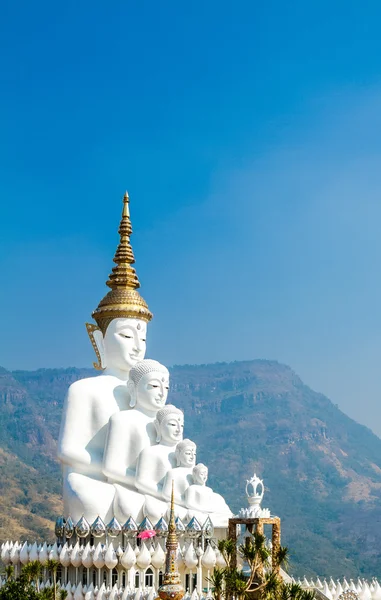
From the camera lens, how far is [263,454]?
120 m

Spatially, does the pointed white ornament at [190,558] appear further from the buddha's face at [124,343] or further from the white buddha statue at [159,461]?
the buddha's face at [124,343]

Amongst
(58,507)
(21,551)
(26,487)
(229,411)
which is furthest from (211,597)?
(229,411)

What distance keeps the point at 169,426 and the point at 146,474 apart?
5.59ft

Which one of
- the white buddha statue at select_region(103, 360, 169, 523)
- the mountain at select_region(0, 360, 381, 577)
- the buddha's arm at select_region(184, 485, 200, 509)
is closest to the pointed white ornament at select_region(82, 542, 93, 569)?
the white buddha statue at select_region(103, 360, 169, 523)

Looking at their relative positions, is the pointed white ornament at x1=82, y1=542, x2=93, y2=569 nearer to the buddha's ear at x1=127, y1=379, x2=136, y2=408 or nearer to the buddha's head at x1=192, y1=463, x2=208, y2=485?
the buddha's head at x1=192, y1=463, x2=208, y2=485

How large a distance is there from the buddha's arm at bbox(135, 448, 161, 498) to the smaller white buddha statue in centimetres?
35

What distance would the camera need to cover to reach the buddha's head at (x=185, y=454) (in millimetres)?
30141

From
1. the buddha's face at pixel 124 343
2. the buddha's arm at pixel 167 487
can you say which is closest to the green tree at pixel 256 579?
the buddha's arm at pixel 167 487

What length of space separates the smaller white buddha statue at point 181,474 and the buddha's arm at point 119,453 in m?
1.21

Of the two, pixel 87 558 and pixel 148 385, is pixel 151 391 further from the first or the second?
pixel 87 558

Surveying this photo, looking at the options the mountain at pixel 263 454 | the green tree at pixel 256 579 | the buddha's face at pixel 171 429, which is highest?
the mountain at pixel 263 454

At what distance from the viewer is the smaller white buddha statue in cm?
2958

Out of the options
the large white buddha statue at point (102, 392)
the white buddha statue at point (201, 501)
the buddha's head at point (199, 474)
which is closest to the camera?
the white buddha statue at point (201, 501)

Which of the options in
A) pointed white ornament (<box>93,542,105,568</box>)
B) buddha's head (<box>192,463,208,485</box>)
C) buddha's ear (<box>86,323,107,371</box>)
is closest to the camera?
pointed white ornament (<box>93,542,105,568</box>)
